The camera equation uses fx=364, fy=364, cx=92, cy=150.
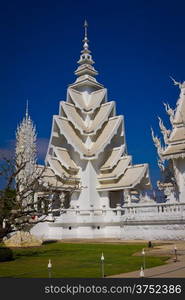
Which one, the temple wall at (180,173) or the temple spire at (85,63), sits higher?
the temple spire at (85,63)

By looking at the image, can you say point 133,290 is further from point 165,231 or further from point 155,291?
point 165,231

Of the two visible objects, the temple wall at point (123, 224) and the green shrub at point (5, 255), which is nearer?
the green shrub at point (5, 255)

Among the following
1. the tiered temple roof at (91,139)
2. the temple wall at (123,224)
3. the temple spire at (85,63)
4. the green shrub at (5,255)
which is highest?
the temple spire at (85,63)

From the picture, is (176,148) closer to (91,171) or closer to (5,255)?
(91,171)

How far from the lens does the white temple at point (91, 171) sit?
2561cm

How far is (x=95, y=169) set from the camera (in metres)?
29.9

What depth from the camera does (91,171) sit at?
2938cm

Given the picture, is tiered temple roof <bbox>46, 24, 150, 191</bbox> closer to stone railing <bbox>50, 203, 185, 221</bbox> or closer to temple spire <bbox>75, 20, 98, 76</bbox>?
temple spire <bbox>75, 20, 98, 76</bbox>

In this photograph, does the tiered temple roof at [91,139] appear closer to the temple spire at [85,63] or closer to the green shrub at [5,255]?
the temple spire at [85,63]

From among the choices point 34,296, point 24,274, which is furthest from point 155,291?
point 24,274

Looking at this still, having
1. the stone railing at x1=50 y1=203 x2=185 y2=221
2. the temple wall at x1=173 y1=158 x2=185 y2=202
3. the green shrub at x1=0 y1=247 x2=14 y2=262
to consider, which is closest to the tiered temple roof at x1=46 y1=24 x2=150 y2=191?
the stone railing at x1=50 y1=203 x2=185 y2=221

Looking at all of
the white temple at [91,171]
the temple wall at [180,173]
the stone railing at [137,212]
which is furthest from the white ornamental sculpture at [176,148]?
the stone railing at [137,212]

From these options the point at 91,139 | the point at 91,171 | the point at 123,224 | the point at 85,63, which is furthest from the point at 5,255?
the point at 85,63

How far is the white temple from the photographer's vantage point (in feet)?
84.0
